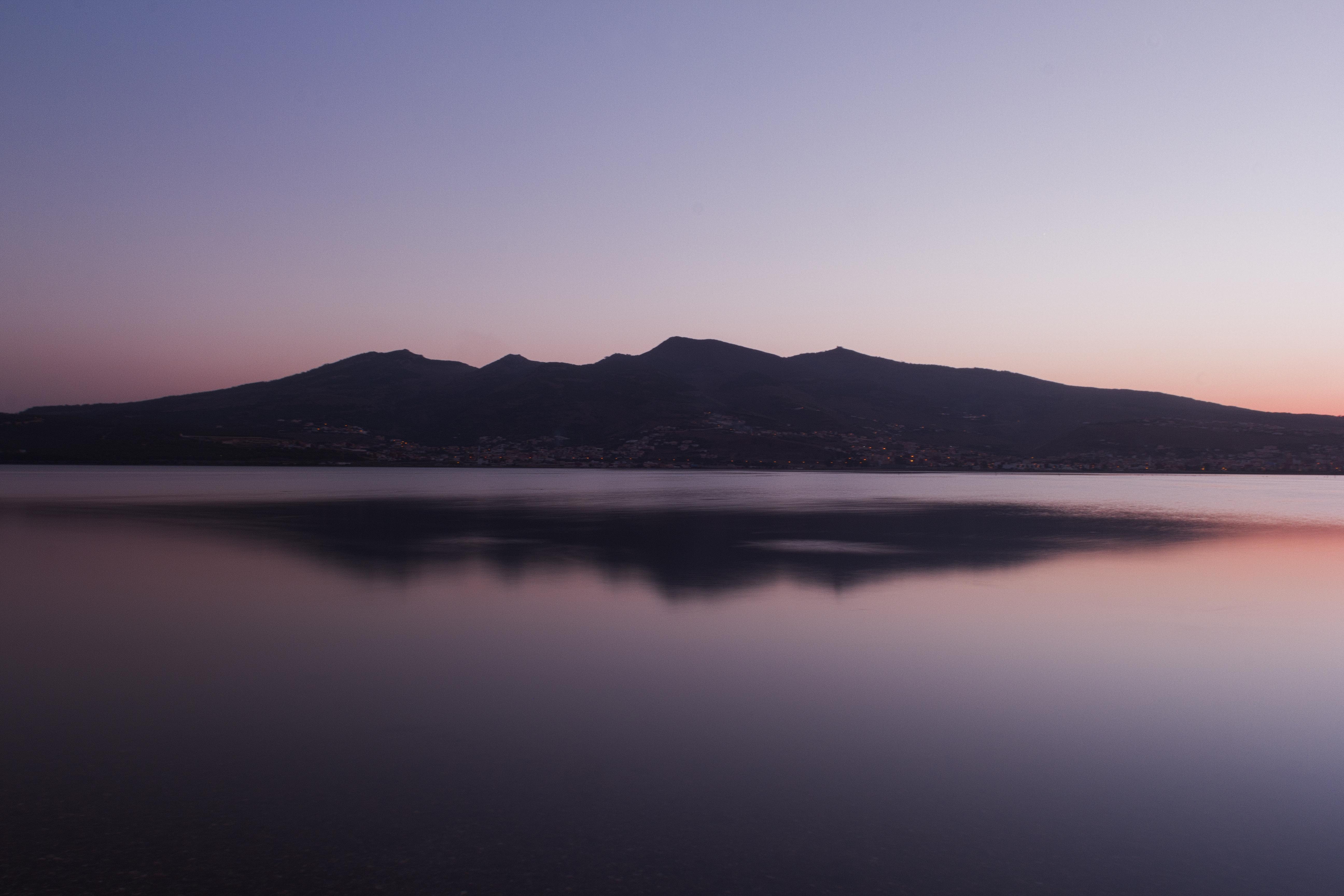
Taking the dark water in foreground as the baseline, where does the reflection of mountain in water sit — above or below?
below

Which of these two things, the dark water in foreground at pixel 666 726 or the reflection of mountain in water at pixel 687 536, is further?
the reflection of mountain in water at pixel 687 536

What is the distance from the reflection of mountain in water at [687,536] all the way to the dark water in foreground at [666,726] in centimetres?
67

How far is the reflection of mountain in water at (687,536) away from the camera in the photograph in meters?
26.7

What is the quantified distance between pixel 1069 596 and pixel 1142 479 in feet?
568

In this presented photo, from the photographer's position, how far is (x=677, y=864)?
257 inches

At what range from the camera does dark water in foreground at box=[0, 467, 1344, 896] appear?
261 inches

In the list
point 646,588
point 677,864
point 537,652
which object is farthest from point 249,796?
point 646,588

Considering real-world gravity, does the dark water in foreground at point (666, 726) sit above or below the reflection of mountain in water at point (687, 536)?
above

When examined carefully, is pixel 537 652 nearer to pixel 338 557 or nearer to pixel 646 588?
pixel 646 588

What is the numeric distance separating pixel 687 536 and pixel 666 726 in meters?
27.2

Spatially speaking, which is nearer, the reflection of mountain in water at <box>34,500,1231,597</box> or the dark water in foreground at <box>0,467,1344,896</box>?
the dark water in foreground at <box>0,467,1344,896</box>

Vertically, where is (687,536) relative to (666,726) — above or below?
below

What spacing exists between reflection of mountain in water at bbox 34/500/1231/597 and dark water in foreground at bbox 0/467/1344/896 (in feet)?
2.20

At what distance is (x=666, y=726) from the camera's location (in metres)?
10.4
